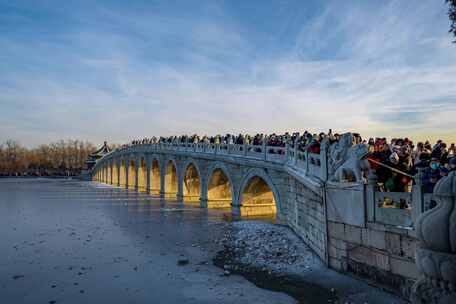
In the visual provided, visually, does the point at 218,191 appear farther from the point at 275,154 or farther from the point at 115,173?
the point at 115,173

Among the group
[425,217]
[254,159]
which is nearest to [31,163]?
[254,159]

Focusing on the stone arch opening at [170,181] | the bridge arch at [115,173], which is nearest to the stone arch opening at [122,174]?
the bridge arch at [115,173]

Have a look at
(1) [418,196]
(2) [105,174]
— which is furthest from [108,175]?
(1) [418,196]

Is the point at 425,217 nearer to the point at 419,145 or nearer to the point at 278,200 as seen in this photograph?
the point at 419,145

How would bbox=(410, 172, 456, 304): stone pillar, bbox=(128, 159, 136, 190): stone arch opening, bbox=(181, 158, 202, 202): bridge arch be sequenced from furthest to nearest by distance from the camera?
bbox=(128, 159, 136, 190): stone arch opening
bbox=(181, 158, 202, 202): bridge arch
bbox=(410, 172, 456, 304): stone pillar

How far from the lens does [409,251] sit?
282 inches

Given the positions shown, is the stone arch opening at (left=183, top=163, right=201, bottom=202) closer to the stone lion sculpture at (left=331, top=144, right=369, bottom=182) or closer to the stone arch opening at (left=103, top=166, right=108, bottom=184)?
the stone lion sculpture at (left=331, top=144, right=369, bottom=182)

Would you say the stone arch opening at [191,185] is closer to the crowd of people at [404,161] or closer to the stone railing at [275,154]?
the stone railing at [275,154]

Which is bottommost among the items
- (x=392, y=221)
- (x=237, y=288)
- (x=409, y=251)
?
(x=237, y=288)

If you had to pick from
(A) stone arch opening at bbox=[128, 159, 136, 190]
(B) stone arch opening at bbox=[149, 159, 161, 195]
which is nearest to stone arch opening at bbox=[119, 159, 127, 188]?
(A) stone arch opening at bbox=[128, 159, 136, 190]

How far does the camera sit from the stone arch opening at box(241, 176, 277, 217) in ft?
70.2

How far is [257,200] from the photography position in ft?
72.4

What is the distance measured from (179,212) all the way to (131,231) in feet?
22.5

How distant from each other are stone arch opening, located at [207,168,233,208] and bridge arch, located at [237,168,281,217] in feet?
14.7
